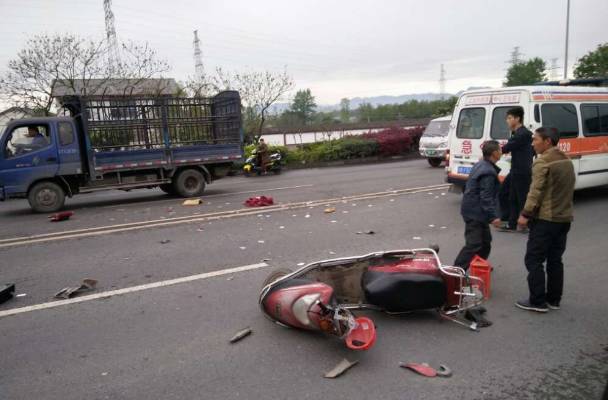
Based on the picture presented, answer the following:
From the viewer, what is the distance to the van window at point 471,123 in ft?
27.9

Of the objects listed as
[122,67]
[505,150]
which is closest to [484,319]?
[505,150]

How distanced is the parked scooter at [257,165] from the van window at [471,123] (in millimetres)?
9723

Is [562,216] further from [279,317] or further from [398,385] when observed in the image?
[279,317]

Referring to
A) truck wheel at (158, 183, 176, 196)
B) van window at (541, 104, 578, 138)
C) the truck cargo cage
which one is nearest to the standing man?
van window at (541, 104, 578, 138)

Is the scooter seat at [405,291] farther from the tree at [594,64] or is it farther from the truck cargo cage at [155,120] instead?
the tree at [594,64]

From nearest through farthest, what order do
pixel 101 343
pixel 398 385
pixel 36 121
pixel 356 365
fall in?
1. pixel 398 385
2. pixel 356 365
3. pixel 101 343
4. pixel 36 121

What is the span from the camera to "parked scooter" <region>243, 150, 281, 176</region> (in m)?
17.4

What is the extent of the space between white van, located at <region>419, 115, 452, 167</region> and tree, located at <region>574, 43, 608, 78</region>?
47.9 ft

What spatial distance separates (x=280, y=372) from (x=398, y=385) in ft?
2.76

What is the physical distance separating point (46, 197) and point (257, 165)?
8.37 m

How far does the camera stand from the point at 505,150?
22.8 feet

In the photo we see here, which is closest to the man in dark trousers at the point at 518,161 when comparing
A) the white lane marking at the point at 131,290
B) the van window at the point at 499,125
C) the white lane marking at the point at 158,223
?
the van window at the point at 499,125

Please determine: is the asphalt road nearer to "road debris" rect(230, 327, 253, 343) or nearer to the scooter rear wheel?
"road debris" rect(230, 327, 253, 343)

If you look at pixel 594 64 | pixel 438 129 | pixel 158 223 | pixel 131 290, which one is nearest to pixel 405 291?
pixel 131 290
